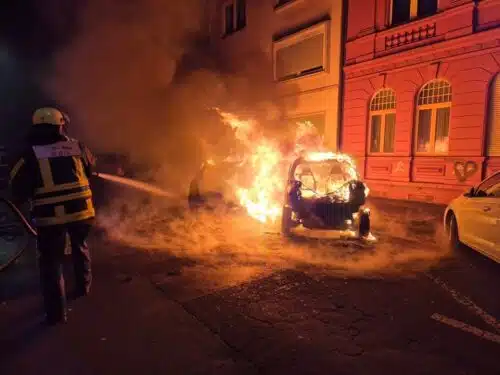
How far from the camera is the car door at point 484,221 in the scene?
15.9ft

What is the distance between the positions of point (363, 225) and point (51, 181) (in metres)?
5.07

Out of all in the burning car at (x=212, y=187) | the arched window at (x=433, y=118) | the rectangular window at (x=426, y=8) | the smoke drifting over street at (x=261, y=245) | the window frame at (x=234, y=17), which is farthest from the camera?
the window frame at (x=234, y=17)

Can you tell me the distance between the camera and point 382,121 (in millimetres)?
12914

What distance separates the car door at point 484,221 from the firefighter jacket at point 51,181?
511 centimetres

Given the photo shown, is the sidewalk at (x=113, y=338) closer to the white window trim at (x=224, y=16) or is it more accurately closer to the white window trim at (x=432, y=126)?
the white window trim at (x=432, y=126)

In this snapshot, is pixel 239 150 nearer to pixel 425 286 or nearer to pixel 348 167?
pixel 348 167

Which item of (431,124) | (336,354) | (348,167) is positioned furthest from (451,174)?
(336,354)

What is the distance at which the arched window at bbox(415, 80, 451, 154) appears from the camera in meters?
11.2

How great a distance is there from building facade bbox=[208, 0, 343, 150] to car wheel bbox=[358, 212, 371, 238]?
8.37 m

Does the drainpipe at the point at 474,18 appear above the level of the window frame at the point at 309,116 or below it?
above

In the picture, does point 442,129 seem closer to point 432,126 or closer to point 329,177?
point 432,126

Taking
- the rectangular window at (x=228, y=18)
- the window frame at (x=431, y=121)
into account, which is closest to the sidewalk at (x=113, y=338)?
the window frame at (x=431, y=121)

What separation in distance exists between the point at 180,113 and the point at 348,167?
12.1 metres

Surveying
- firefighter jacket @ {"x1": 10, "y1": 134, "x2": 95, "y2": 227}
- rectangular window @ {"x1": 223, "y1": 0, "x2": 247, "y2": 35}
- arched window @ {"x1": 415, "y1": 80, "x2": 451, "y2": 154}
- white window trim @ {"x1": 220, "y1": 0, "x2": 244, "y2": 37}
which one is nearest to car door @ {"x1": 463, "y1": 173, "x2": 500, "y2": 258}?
firefighter jacket @ {"x1": 10, "y1": 134, "x2": 95, "y2": 227}
